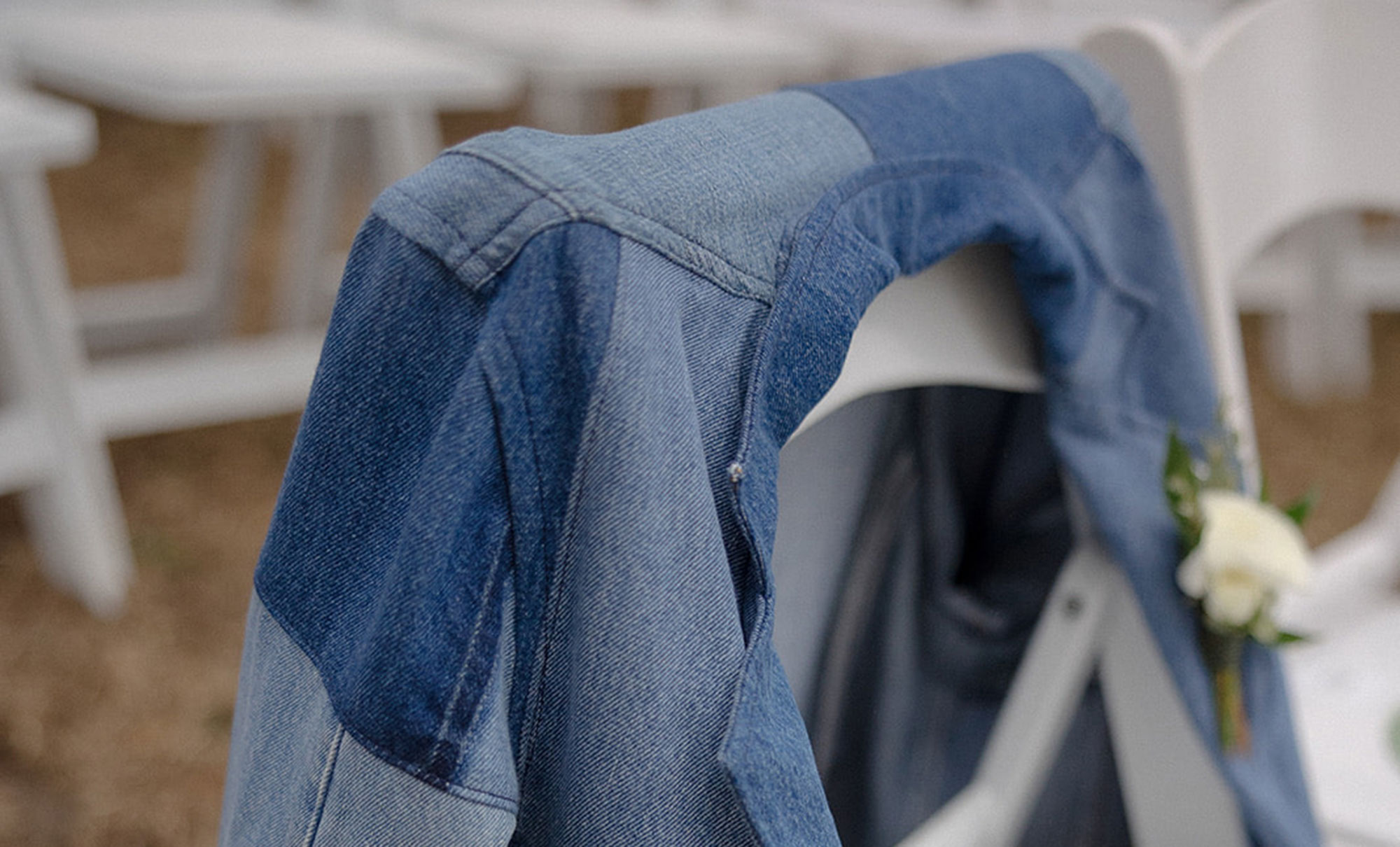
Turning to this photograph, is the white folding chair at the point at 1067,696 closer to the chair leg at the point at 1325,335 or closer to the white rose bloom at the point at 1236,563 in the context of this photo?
the white rose bloom at the point at 1236,563

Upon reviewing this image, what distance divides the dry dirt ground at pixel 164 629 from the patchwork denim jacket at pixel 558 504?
0.91 metres

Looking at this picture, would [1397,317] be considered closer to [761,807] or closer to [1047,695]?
[1047,695]

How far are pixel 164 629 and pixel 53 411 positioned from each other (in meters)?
0.29

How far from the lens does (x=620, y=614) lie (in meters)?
0.28

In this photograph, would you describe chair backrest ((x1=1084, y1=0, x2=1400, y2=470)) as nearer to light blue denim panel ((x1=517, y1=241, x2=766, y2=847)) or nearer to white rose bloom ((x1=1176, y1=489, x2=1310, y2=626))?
white rose bloom ((x1=1176, y1=489, x2=1310, y2=626))

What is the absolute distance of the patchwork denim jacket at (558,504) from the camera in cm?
27

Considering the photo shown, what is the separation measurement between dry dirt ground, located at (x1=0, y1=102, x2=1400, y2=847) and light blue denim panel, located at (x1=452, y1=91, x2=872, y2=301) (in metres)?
1.00

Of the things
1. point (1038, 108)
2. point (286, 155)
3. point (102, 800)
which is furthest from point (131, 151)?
point (1038, 108)

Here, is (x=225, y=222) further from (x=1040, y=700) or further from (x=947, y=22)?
(x=1040, y=700)

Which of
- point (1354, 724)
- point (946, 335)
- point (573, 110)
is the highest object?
point (946, 335)

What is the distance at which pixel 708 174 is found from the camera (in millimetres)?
309

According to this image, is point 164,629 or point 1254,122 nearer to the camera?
point 1254,122

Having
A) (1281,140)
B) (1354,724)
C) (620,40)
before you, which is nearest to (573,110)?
(620,40)

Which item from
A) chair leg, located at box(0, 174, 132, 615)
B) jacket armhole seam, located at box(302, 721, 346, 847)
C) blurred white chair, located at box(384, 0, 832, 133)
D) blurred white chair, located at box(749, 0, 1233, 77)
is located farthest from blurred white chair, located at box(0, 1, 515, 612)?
jacket armhole seam, located at box(302, 721, 346, 847)
